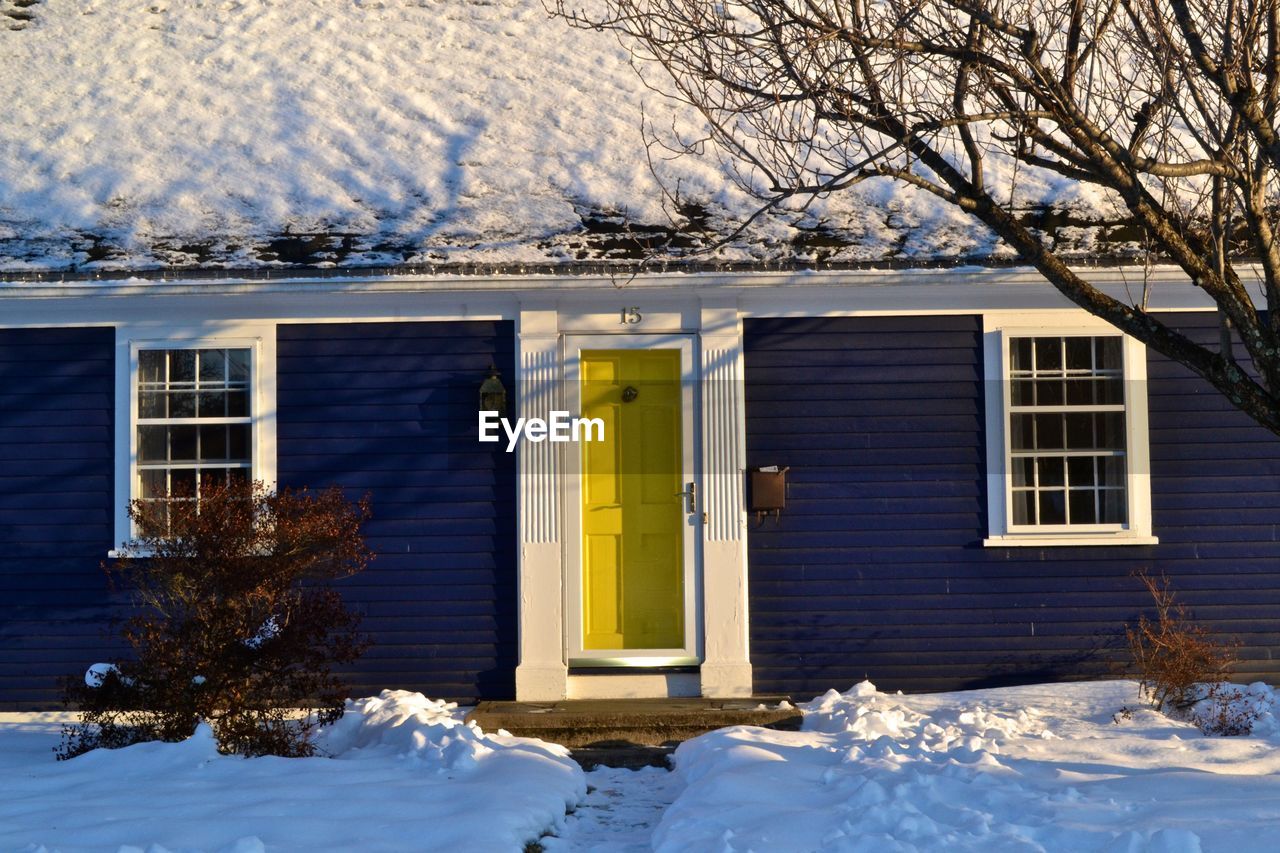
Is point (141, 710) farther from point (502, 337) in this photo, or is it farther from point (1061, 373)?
point (1061, 373)

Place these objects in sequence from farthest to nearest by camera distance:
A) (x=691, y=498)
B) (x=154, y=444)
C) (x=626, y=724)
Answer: (x=154, y=444), (x=691, y=498), (x=626, y=724)

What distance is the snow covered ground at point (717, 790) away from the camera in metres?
5.54

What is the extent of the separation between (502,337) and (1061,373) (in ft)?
13.0

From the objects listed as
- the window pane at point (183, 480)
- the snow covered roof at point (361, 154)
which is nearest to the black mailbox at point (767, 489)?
the snow covered roof at point (361, 154)

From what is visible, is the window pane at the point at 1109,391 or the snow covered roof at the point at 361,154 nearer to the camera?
the snow covered roof at the point at 361,154

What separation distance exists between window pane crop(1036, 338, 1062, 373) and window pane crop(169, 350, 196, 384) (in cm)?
598

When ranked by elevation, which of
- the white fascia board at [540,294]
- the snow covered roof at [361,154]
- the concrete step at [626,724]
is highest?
the snow covered roof at [361,154]

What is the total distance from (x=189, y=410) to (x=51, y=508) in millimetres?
1148

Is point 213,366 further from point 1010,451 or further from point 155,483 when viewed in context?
point 1010,451

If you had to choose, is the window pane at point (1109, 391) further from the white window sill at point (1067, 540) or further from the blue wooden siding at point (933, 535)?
the white window sill at point (1067, 540)

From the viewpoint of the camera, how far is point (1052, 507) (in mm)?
9266

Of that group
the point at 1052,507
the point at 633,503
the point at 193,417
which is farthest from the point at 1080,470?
the point at 193,417

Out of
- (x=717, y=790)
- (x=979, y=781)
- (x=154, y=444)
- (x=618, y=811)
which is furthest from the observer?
(x=154, y=444)

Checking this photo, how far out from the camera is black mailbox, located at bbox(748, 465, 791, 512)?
9.00m
